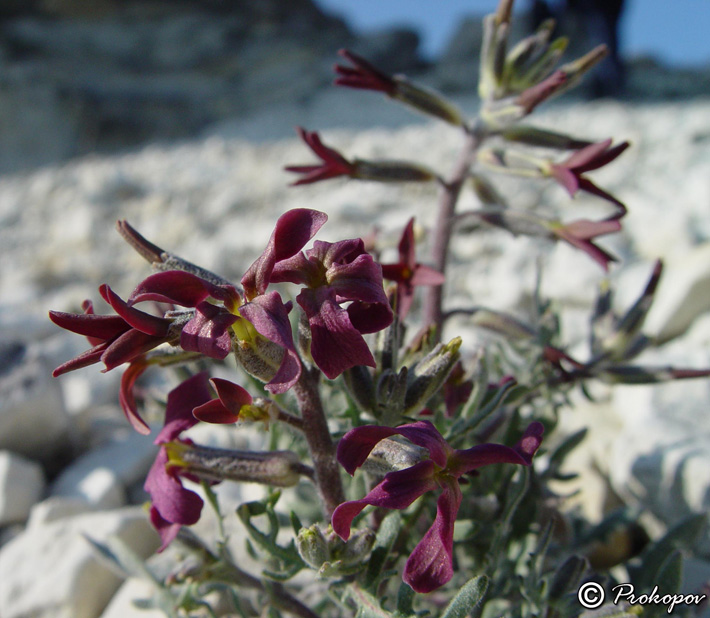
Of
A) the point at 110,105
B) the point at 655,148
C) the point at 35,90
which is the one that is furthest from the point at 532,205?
the point at 35,90

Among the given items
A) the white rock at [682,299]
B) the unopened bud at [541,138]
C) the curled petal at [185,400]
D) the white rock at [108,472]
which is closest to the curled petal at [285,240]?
the curled petal at [185,400]

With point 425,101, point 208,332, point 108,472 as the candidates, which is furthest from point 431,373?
point 108,472

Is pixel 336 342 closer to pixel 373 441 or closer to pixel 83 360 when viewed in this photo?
pixel 373 441

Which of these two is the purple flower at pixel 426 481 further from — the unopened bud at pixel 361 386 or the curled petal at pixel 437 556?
the unopened bud at pixel 361 386

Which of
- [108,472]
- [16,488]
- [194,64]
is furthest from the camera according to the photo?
[194,64]

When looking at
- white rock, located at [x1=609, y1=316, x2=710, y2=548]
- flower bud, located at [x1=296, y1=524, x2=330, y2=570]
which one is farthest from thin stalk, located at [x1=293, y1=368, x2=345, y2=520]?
white rock, located at [x1=609, y1=316, x2=710, y2=548]
